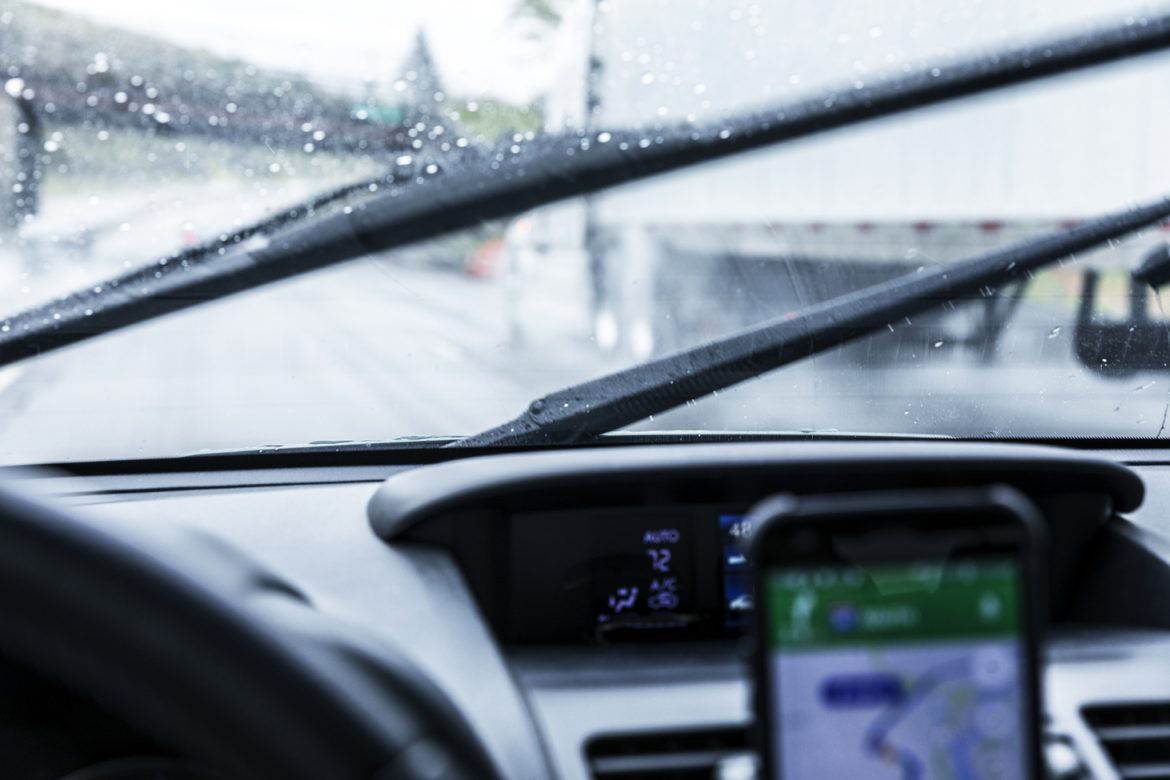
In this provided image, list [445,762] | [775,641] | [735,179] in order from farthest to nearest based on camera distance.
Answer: [735,179] → [775,641] → [445,762]

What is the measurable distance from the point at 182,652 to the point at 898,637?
0.82 m

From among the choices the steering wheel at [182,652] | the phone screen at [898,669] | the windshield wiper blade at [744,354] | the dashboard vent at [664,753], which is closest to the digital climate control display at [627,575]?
the windshield wiper blade at [744,354]

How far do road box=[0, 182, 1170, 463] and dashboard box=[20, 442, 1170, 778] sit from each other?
0.17 m

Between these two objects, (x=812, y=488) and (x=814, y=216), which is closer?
(x=812, y=488)

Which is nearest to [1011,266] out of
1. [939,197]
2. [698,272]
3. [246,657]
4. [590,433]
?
[590,433]

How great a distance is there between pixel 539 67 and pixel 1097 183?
1952mm

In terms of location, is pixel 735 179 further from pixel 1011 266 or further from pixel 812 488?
pixel 812 488

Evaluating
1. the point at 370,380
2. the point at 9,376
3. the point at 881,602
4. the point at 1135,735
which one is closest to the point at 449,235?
the point at 370,380

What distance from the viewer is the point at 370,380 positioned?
3.13 meters

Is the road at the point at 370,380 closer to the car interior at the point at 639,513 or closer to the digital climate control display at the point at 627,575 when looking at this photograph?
the car interior at the point at 639,513

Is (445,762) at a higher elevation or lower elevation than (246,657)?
lower

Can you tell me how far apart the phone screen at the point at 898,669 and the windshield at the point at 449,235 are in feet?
4.43

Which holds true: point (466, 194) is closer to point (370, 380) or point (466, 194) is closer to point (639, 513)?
point (370, 380)

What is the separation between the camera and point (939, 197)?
4535mm
